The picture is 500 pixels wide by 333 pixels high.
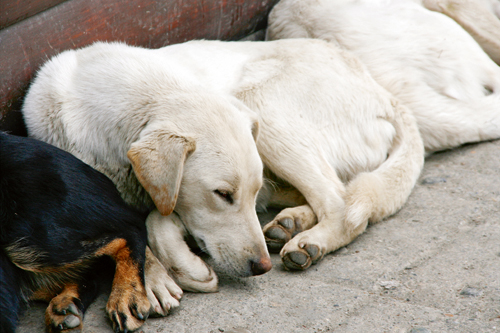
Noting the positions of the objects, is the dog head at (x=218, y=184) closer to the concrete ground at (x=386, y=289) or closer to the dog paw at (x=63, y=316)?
the concrete ground at (x=386, y=289)

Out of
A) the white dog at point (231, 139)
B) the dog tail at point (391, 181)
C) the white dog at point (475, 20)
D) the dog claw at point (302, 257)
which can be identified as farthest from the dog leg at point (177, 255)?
the white dog at point (475, 20)

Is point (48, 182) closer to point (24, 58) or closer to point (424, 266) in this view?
point (24, 58)

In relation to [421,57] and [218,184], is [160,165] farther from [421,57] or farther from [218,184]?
[421,57]

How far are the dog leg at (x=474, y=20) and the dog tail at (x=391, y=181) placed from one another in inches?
58.6

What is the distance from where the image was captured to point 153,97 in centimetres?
294

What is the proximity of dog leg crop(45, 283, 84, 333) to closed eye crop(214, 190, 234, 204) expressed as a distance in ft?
2.86

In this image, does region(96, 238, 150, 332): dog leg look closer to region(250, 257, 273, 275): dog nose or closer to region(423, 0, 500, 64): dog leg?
region(250, 257, 273, 275): dog nose

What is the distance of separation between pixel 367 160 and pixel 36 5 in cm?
242

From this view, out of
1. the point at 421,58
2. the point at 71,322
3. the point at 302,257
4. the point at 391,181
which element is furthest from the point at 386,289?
the point at 421,58

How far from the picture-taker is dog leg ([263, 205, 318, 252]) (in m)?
3.21

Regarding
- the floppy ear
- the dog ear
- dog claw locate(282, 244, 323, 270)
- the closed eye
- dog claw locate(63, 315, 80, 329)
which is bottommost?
dog claw locate(282, 244, 323, 270)

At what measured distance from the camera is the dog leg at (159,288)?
255 centimetres

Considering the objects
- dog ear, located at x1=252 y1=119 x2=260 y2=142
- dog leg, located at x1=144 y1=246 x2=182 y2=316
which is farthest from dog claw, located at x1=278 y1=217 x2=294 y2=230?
dog leg, located at x1=144 y1=246 x2=182 y2=316

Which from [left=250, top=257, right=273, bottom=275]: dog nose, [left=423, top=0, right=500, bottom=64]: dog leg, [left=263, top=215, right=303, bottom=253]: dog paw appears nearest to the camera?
[left=250, top=257, right=273, bottom=275]: dog nose
